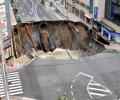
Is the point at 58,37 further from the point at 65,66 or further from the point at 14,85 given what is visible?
the point at 14,85

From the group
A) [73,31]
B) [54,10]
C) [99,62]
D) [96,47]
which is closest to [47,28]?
[73,31]

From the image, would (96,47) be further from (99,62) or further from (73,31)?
(99,62)

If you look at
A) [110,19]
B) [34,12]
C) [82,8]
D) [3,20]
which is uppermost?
[3,20]

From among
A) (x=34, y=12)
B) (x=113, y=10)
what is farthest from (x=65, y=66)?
(x=34, y=12)

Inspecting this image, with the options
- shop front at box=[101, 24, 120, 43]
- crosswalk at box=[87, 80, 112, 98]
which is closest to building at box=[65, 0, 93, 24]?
shop front at box=[101, 24, 120, 43]

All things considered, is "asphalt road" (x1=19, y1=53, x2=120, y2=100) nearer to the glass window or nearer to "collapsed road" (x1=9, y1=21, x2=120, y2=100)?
"collapsed road" (x1=9, y1=21, x2=120, y2=100)

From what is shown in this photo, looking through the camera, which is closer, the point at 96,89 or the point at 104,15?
the point at 96,89

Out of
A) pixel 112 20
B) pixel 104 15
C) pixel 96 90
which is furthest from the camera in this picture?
pixel 104 15

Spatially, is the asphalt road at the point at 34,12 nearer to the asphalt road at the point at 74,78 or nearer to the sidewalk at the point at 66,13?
the sidewalk at the point at 66,13
